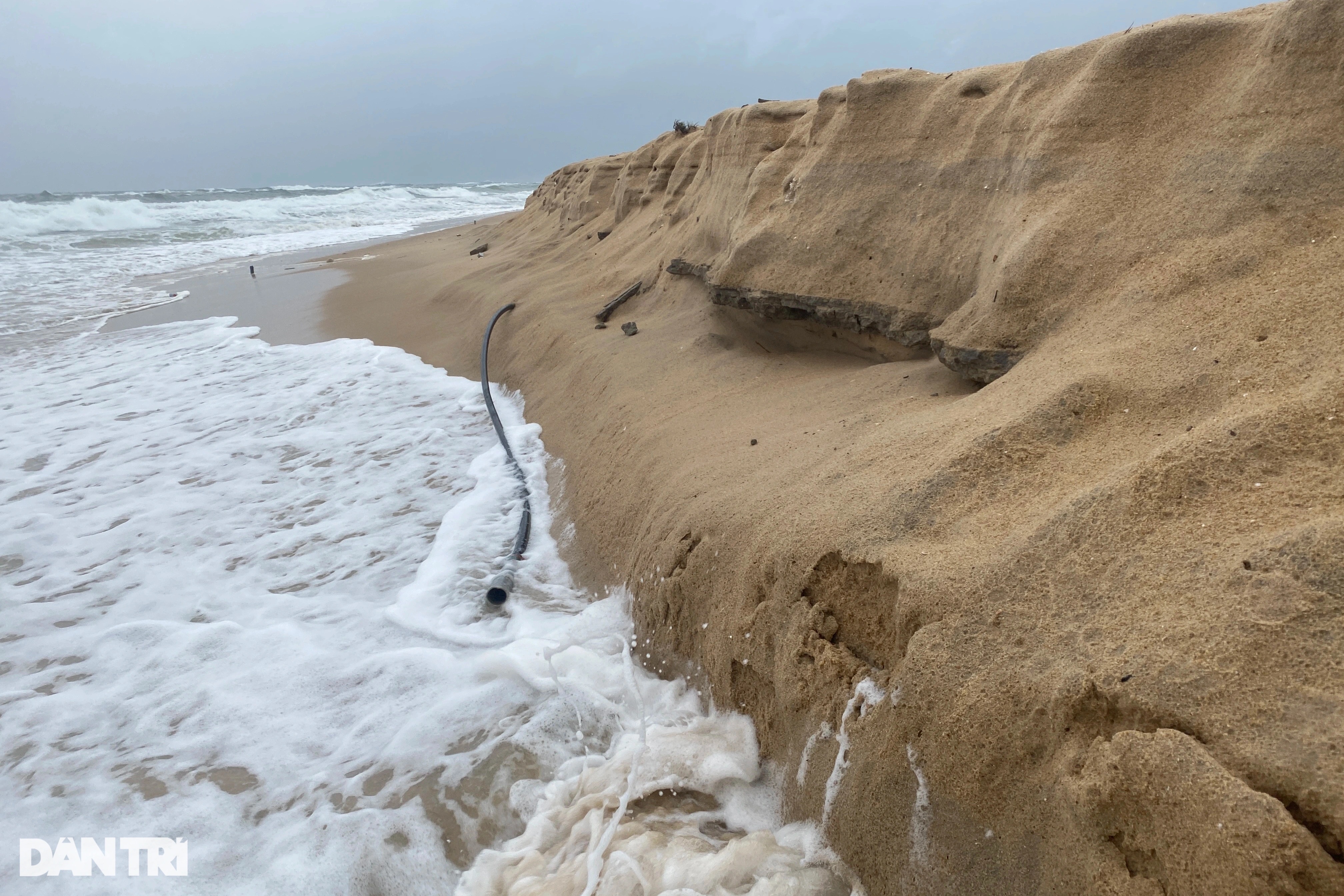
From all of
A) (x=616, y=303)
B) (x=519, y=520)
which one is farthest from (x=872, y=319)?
(x=616, y=303)

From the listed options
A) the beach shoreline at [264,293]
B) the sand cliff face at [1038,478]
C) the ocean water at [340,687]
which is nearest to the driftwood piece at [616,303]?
the ocean water at [340,687]

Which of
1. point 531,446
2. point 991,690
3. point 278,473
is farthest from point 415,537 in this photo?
point 991,690

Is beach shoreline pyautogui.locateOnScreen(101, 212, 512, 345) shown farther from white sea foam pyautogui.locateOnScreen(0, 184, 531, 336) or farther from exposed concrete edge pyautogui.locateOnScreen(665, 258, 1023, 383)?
exposed concrete edge pyautogui.locateOnScreen(665, 258, 1023, 383)

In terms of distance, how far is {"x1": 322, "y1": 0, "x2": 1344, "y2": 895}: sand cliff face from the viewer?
1.27m

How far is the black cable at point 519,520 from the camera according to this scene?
337cm

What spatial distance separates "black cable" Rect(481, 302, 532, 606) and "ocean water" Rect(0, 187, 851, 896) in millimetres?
77

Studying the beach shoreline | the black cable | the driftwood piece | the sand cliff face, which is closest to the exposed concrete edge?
the sand cliff face

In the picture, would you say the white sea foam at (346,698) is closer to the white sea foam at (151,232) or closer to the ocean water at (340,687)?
the ocean water at (340,687)

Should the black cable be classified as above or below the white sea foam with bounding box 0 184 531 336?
below

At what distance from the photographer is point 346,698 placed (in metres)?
2.88

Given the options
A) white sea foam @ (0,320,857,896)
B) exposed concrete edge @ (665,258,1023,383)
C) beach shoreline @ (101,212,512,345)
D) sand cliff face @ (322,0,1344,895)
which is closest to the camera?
sand cliff face @ (322,0,1344,895)

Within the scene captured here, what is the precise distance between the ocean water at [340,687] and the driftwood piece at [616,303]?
1085 millimetres

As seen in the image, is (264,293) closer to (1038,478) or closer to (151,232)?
(1038,478)

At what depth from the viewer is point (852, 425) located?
118 inches
